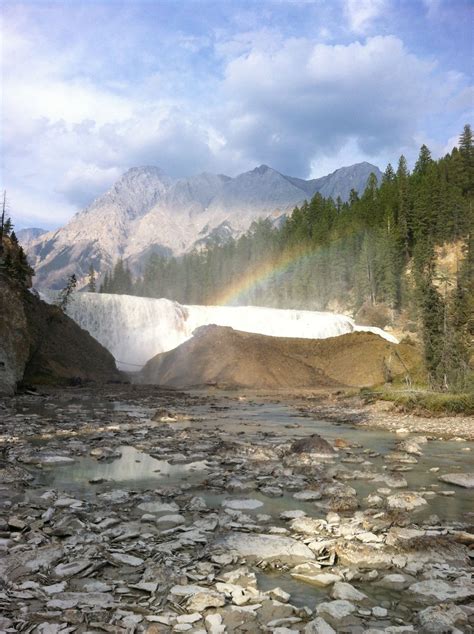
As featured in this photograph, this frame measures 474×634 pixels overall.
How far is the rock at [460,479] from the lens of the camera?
10.4 meters

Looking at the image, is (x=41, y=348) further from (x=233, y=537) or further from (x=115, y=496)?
(x=233, y=537)

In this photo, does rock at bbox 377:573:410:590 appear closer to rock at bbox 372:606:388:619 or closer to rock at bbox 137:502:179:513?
rock at bbox 372:606:388:619

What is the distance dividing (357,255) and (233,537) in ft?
304

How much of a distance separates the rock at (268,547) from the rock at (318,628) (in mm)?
1644

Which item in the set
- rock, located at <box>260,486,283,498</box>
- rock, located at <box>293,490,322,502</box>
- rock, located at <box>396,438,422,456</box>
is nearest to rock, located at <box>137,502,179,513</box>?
rock, located at <box>260,486,283,498</box>

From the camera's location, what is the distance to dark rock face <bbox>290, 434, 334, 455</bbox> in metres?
13.9

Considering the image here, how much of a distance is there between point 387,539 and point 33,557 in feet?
15.2

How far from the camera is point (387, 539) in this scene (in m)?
6.82

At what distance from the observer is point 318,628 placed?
14.3 ft

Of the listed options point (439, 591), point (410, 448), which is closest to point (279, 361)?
point (410, 448)

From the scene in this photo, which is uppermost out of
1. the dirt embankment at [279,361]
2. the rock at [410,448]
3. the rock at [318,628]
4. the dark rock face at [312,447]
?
the dirt embankment at [279,361]

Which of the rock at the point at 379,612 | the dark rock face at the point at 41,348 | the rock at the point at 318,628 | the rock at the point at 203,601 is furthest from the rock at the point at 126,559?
the dark rock face at the point at 41,348

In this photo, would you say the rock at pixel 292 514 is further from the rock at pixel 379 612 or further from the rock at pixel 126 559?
the rock at pixel 379 612

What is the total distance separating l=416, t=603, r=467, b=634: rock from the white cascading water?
5703cm
